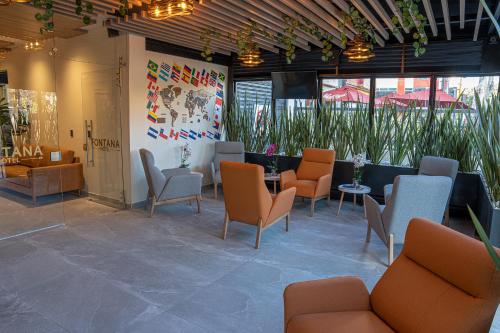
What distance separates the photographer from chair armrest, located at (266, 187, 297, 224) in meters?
4.57

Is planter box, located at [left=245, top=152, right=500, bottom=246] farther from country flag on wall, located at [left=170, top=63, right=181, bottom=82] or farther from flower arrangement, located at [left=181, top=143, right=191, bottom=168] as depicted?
country flag on wall, located at [left=170, top=63, right=181, bottom=82]

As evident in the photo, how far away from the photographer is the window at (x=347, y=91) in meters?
6.82

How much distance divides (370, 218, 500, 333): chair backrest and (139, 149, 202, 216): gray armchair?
3.89 meters

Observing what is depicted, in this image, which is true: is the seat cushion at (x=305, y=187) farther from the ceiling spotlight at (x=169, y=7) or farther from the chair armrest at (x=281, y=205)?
the ceiling spotlight at (x=169, y=7)

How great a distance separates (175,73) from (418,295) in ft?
19.2

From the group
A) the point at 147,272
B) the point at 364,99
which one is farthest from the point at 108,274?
the point at 364,99

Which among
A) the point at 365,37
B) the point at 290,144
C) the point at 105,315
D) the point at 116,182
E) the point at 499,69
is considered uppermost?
the point at 365,37

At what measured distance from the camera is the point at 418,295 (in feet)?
6.73

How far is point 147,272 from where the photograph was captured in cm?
373

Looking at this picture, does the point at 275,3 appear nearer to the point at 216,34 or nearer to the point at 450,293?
the point at 216,34

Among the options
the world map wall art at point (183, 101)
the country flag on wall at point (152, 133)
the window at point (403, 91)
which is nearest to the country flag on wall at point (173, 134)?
the world map wall art at point (183, 101)

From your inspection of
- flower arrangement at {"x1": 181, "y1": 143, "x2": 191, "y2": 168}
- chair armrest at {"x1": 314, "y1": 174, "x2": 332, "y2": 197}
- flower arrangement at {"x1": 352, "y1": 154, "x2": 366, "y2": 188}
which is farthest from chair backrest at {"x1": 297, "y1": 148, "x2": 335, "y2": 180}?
flower arrangement at {"x1": 181, "y1": 143, "x2": 191, "y2": 168}

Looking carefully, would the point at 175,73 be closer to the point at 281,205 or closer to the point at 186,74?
the point at 186,74

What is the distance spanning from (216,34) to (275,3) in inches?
64.9
